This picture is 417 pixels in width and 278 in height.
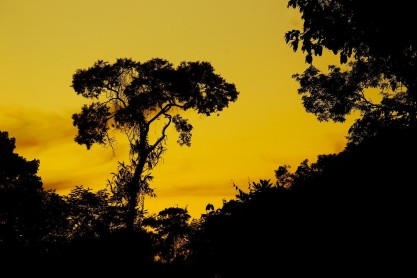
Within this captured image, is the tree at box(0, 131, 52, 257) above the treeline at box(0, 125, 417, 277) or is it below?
above

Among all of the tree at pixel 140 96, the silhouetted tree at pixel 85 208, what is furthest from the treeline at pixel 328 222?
the silhouetted tree at pixel 85 208

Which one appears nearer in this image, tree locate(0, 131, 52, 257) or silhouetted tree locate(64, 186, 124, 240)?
tree locate(0, 131, 52, 257)

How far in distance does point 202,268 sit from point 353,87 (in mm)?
16678

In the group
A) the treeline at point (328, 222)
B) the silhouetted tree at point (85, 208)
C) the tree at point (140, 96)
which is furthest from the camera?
the silhouetted tree at point (85, 208)

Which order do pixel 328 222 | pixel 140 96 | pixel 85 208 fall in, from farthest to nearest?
pixel 85 208 < pixel 140 96 < pixel 328 222

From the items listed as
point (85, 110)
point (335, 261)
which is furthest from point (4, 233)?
point (335, 261)

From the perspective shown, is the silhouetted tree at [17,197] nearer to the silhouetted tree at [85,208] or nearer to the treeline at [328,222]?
the silhouetted tree at [85,208]

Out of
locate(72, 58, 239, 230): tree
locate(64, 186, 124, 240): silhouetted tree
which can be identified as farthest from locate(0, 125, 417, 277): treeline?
locate(64, 186, 124, 240): silhouetted tree

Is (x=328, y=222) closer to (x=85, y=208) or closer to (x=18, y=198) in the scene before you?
(x=18, y=198)

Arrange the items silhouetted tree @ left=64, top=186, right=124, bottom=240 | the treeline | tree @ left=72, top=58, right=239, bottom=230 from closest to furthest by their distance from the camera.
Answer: the treeline → tree @ left=72, top=58, right=239, bottom=230 → silhouetted tree @ left=64, top=186, right=124, bottom=240

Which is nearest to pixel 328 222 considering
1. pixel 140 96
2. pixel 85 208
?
pixel 140 96

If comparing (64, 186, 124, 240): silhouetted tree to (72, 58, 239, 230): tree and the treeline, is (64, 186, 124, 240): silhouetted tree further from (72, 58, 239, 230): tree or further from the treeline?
the treeline

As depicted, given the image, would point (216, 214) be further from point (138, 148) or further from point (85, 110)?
point (85, 110)

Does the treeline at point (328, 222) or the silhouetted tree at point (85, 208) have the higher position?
the silhouetted tree at point (85, 208)
